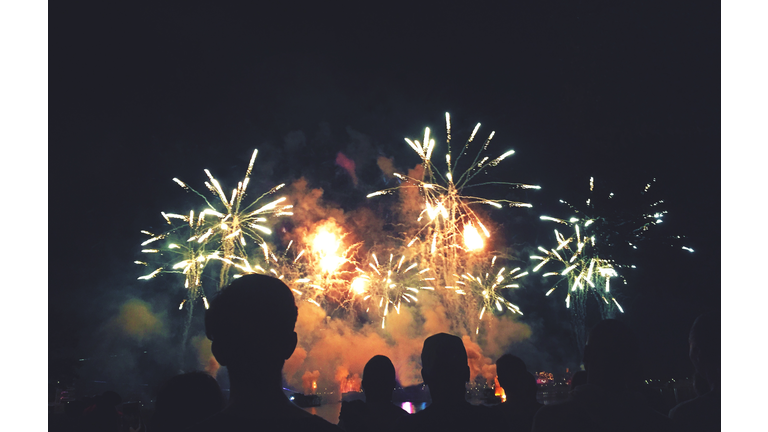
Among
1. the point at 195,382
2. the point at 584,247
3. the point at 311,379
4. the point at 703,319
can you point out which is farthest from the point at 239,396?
the point at 311,379

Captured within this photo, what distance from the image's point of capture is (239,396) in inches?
74.5

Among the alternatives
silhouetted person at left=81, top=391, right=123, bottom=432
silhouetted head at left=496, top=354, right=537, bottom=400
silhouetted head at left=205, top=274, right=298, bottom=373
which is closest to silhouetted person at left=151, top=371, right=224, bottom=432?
silhouetted head at left=205, top=274, right=298, bottom=373

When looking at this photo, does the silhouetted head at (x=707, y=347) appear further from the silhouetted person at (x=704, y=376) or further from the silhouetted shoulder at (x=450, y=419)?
the silhouetted shoulder at (x=450, y=419)

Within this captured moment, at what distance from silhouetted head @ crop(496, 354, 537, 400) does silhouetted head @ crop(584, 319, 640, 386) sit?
3.38 ft

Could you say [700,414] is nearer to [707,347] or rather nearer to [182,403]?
[707,347]

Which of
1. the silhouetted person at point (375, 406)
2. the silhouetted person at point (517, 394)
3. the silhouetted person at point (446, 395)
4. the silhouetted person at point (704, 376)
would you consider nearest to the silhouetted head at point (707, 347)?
the silhouetted person at point (704, 376)

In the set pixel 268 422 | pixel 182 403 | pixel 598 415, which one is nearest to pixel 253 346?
pixel 268 422

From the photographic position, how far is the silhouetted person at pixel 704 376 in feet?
10.6

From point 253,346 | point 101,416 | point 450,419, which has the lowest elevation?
point 101,416

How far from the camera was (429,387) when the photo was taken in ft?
10.4

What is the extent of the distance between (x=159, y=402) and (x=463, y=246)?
26.2m

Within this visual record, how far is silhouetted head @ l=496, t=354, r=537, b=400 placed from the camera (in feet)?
13.1

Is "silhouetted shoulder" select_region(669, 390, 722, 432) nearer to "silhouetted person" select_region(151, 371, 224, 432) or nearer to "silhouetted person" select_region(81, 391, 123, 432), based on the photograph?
"silhouetted person" select_region(151, 371, 224, 432)

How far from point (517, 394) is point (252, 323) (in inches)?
119
